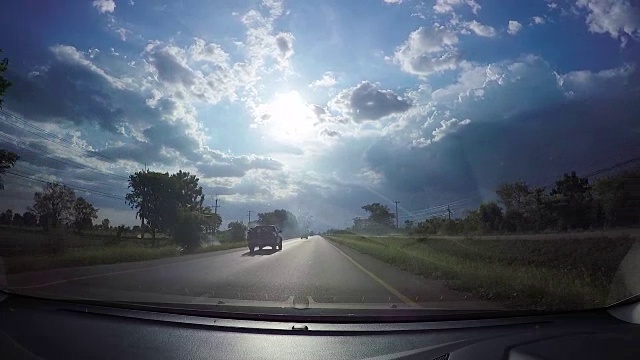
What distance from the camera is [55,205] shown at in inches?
1007

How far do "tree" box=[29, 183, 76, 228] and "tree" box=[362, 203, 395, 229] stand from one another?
3536 inches

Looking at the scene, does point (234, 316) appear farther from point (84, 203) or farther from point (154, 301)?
point (84, 203)

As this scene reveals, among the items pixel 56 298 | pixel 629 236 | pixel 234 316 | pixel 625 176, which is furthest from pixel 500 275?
pixel 56 298

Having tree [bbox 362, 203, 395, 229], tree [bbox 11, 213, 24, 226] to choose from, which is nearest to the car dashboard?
tree [bbox 11, 213, 24, 226]

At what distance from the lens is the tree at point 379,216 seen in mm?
114213

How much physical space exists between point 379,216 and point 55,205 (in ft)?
326

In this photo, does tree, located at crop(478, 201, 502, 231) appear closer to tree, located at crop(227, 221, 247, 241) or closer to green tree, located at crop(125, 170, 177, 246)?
green tree, located at crop(125, 170, 177, 246)

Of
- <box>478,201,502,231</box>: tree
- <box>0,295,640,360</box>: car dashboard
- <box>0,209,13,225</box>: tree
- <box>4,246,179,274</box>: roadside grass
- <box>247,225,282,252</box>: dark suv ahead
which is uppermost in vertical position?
<box>478,201,502,231</box>: tree

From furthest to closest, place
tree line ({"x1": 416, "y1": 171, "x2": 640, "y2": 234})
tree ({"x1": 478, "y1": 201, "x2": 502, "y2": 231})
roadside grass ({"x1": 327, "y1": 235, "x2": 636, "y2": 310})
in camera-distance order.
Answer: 1. tree ({"x1": 478, "y1": 201, "x2": 502, "y2": 231})
2. tree line ({"x1": 416, "y1": 171, "x2": 640, "y2": 234})
3. roadside grass ({"x1": 327, "y1": 235, "x2": 636, "y2": 310})

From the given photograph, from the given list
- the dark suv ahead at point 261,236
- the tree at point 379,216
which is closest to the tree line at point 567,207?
the dark suv ahead at point 261,236

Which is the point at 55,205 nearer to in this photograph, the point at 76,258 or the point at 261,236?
the point at 76,258

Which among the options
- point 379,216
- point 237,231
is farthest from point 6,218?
point 379,216

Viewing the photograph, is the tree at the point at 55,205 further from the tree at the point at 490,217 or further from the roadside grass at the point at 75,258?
the tree at the point at 490,217

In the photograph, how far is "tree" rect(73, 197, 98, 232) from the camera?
25422 millimetres
